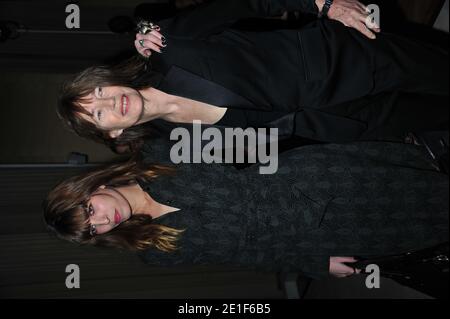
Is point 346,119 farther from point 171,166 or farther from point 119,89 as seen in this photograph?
point 119,89

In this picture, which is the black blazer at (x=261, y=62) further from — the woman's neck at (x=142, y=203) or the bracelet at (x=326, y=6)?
the woman's neck at (x=142, y=203)

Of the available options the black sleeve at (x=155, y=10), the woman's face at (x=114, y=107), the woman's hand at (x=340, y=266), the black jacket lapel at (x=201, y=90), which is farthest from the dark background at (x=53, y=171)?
the black jacket lapel at (x=201, y=90)

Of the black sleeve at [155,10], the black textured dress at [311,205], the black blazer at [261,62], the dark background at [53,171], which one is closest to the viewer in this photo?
the black blazer at [261,62]

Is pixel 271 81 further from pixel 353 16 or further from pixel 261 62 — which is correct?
pixel 353 16

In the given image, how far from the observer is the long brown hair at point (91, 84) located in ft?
4.92

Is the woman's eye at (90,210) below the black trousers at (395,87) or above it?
below

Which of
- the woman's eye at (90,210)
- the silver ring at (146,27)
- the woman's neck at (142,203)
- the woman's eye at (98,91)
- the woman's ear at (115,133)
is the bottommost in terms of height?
the woman's eye at (90,210)

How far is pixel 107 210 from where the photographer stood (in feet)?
4.90

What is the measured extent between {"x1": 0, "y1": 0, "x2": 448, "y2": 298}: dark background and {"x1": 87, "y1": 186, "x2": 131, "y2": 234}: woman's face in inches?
48.8

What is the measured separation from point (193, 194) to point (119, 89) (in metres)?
0.44

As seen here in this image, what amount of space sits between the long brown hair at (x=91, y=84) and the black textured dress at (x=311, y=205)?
316mm

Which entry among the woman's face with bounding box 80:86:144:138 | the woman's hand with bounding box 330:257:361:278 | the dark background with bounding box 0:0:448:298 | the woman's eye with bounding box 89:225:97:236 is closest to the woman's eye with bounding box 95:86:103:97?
the woman's face with bounding box 80:86:144:138

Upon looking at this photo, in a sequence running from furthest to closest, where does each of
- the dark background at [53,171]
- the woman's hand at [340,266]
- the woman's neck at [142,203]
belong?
the dark background at [53,171] < the woman's hand at [340,266] < the woman's neck at [142,203]

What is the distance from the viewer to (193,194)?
1.51 metres
